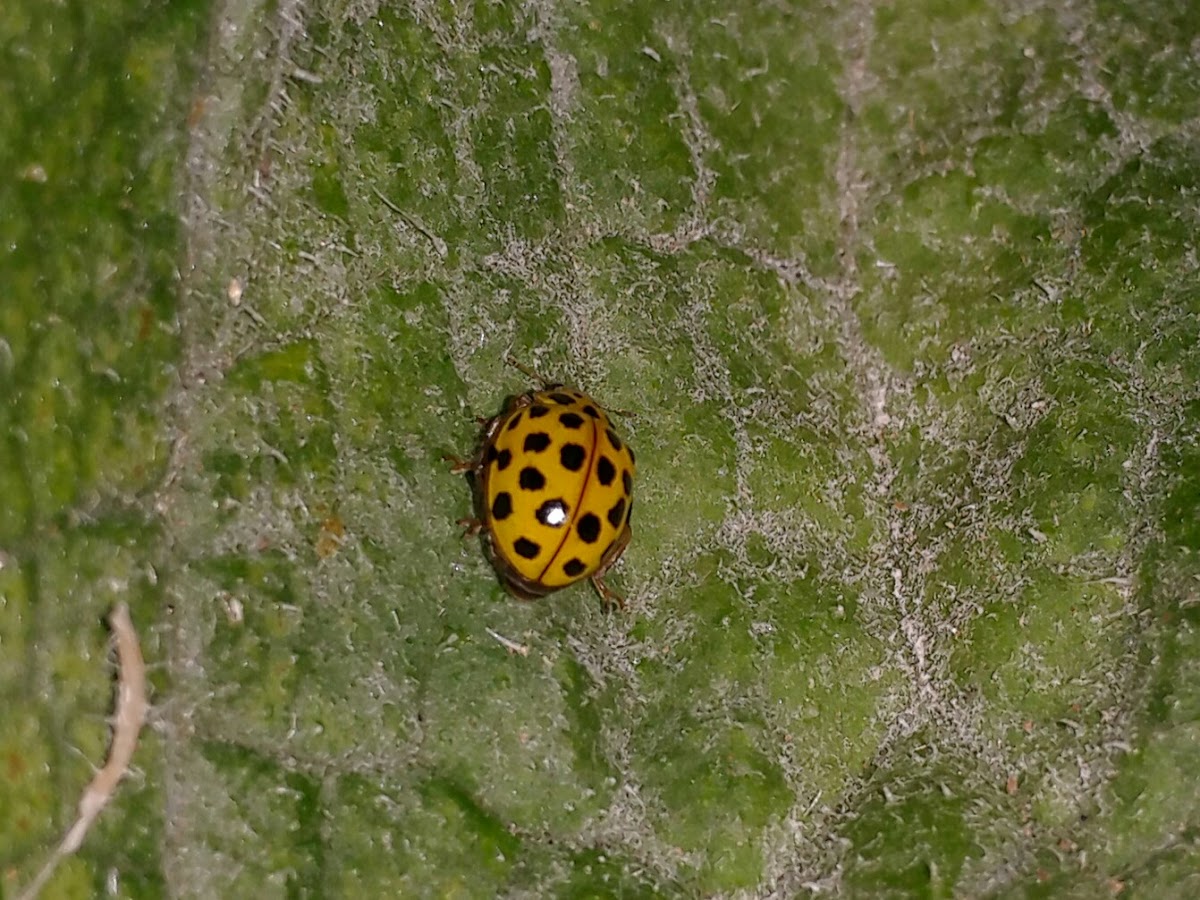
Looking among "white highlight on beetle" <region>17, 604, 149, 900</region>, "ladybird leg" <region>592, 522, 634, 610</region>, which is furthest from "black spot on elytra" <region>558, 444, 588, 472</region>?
"white highlight on beetle" <region>17, 604, 149, 900</region>

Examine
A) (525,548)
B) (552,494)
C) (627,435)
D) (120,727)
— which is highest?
(627,435)

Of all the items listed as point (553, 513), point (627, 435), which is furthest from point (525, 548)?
point (627, 435)

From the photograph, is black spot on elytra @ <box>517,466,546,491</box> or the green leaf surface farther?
black spot on elytra @ <box>517,466,546,491</box>

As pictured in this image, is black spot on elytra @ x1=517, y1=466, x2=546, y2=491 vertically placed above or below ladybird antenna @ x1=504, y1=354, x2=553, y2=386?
below

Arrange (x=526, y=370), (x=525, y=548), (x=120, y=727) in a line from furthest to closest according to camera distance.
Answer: (x=526, y=370) → (x=525, y=548) → (x=120, y=727)

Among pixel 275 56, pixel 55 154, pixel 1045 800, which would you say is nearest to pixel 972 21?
pixel 275 56

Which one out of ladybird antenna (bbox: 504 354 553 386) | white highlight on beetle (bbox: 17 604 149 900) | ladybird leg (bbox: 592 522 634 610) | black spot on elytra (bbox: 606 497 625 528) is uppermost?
ladybird antenna (bbox: 504 354 553 386)

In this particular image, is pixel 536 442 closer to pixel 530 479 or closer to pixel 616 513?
pixel 530 479

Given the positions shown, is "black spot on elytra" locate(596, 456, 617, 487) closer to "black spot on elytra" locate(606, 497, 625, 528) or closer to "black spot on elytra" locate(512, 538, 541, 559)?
"black spot on elytra" locate(606, 497, 625, 528)
